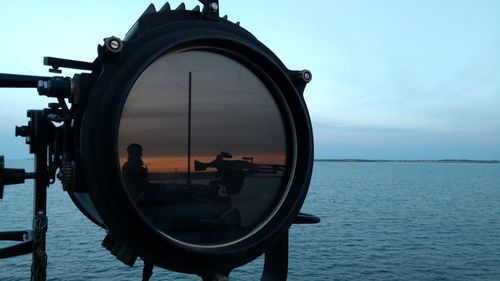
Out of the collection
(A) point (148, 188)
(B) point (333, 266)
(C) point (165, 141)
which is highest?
(C) point (165, 141)

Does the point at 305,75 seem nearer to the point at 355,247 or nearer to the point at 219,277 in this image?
the point at 219,277

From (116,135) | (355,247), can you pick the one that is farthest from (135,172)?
(355,247)

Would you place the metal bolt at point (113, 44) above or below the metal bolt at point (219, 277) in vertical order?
above

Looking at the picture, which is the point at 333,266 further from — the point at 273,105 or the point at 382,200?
the point at 382,200

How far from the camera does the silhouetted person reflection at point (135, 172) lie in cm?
201

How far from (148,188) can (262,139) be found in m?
0.62

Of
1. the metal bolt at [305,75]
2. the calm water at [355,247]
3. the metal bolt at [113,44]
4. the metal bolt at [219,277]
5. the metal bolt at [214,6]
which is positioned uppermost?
the metal bolt at [214,6]

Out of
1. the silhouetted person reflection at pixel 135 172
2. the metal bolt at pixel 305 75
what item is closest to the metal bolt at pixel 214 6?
the metal bolt at pixel 305 75

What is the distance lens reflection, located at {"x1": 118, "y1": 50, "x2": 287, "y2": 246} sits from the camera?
2.06 meters

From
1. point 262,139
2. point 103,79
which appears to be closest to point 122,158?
point 103,79

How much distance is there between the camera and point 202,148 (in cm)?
222

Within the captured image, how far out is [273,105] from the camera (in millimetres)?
2449

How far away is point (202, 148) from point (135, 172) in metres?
0.33

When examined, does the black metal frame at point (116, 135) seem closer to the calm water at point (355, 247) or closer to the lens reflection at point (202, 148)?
the lens reflection at point (202, 148)
